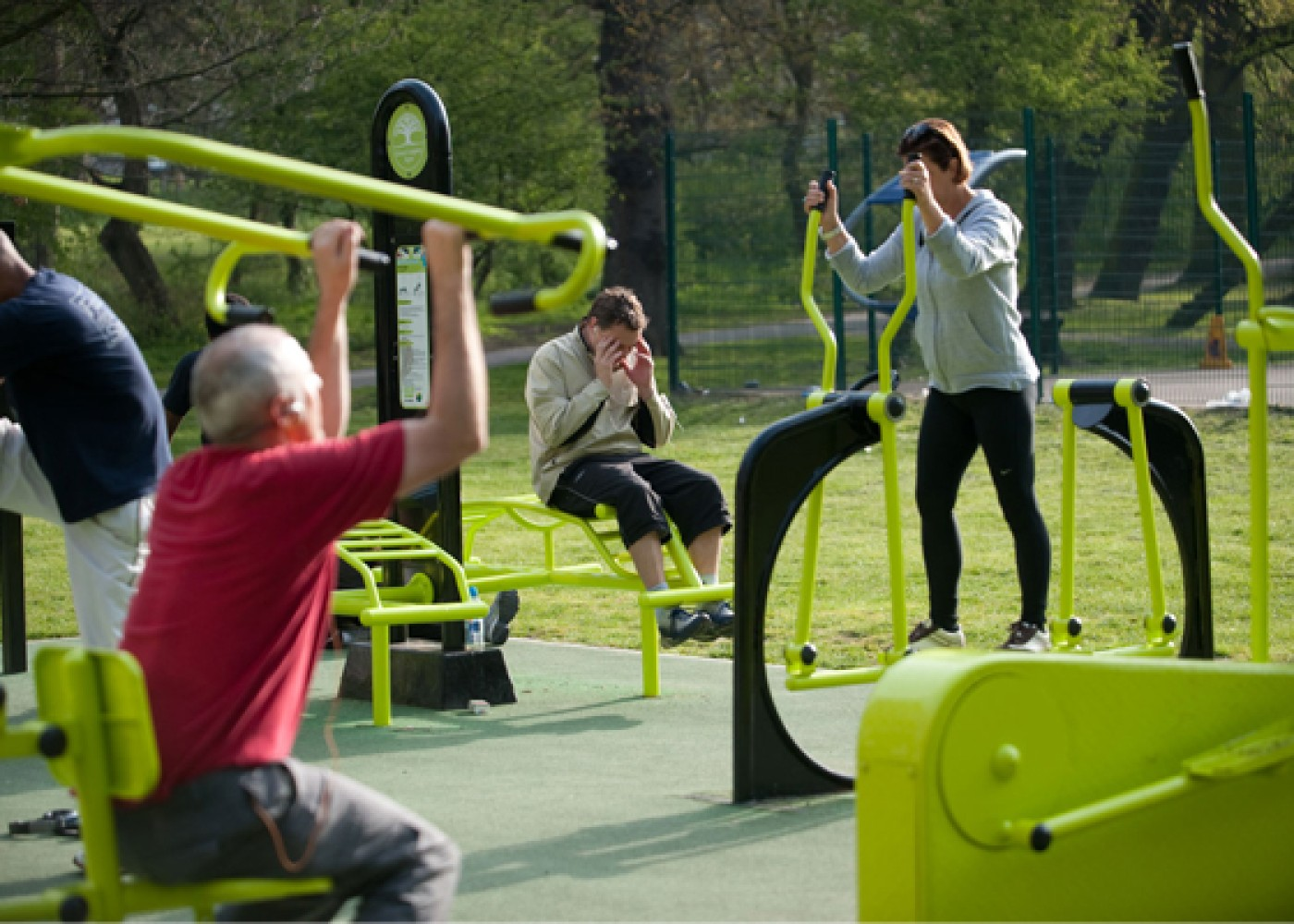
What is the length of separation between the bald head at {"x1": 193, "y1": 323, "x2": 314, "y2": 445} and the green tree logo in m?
3.81

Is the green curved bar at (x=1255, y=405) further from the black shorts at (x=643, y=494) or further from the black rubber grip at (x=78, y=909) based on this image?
the black shorts at (x=643, y=494)

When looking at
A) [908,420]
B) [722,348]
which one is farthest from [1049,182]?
[722,348]

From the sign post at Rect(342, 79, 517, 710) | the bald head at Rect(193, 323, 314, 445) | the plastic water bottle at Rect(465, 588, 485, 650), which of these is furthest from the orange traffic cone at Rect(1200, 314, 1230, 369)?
the bald head at Rect(193, 323, 314, 445)

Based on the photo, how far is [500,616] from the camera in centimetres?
799

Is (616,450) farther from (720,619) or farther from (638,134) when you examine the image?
(638,134)

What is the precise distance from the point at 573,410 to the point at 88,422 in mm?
2732

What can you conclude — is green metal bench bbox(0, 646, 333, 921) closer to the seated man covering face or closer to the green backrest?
the green backrest

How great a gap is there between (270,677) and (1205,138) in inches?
100.0

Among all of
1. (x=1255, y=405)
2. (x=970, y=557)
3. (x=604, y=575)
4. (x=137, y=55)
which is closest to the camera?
(x=1255, y=405)

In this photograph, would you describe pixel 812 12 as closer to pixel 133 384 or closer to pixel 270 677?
pixel 133 384

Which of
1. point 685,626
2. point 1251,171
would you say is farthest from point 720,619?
point 1251,171

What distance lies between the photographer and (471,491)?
43.8ft

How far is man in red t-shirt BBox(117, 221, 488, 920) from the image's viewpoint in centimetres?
298

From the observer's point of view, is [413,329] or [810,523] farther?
[413,329]
